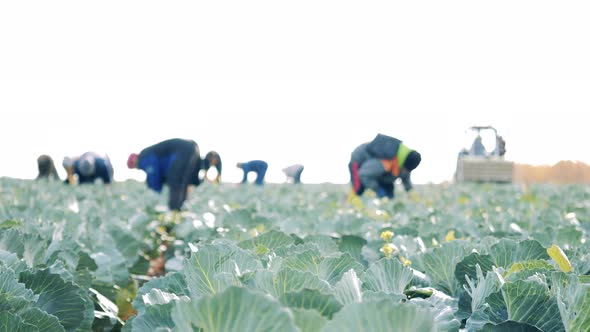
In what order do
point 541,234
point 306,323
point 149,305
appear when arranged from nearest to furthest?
point 306,323 → point 149,305 → point 541,234

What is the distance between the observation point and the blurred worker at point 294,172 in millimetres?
28453

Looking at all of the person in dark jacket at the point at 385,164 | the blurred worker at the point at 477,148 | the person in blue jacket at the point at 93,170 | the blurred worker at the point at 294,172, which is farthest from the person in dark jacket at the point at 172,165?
the blurred worker at the point at 294,172

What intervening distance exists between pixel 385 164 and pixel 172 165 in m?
3.89

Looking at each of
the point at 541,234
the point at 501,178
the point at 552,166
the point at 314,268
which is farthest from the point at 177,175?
the point at 552,166

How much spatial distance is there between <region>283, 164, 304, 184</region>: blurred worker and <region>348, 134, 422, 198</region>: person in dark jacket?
57.2 feet

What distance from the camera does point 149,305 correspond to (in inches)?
49.7

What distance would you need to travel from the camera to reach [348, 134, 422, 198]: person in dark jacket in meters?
10.1

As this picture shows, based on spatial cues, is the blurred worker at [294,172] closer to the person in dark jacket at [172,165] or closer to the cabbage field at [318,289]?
Answer: the person in dark jacket at [172,165]

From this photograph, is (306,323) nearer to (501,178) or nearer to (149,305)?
(149,305)

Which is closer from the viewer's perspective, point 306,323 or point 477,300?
point 306,323

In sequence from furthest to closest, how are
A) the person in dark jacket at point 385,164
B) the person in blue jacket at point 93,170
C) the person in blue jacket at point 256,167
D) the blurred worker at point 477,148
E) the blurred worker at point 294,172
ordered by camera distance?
the blurred worker at point 294,172 → the blurred worker at point 477,148 → the person in blue jacket at point 256,167 → the person in blue jacket at point 93,170 → the person in dark jacket at point 385,164

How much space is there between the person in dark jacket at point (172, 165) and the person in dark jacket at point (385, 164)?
10.6ft

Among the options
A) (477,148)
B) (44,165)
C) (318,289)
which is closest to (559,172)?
(477,148)

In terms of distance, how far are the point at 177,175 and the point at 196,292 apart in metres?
6.88
